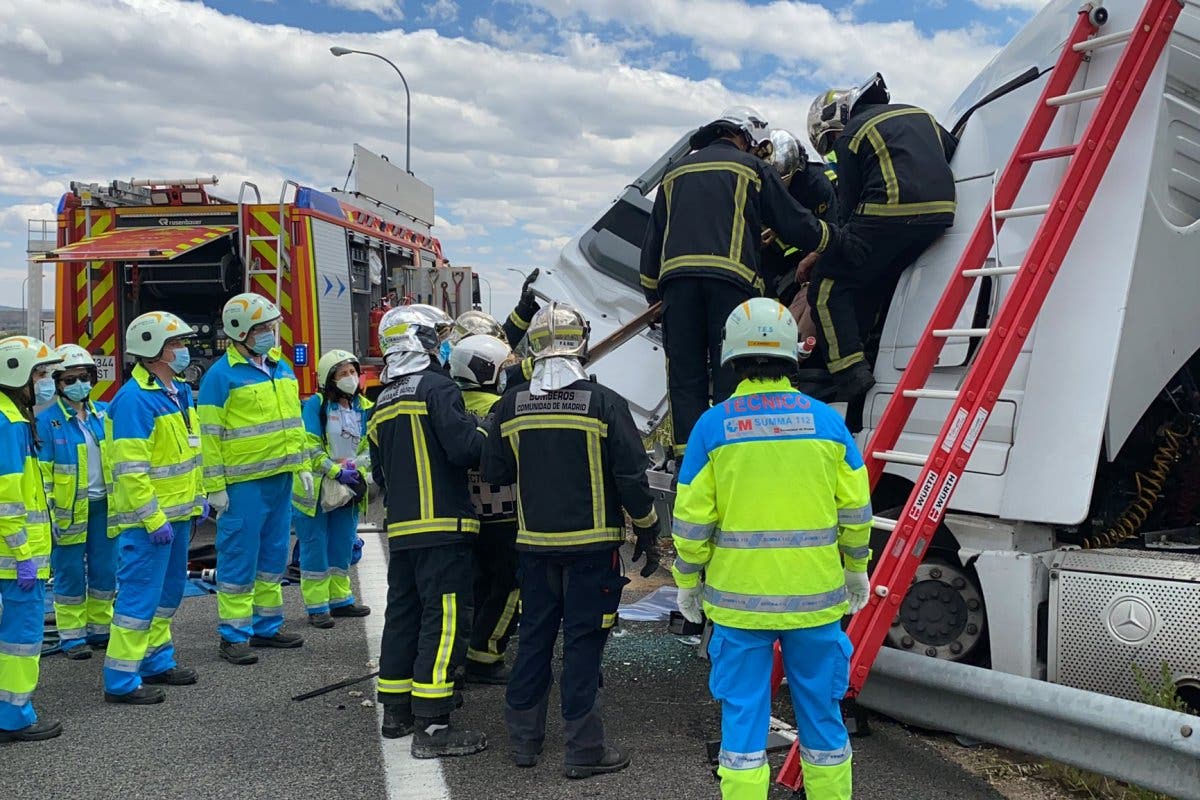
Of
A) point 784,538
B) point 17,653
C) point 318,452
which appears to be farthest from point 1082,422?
point 318,452

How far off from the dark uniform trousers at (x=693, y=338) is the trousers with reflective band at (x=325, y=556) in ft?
8.61

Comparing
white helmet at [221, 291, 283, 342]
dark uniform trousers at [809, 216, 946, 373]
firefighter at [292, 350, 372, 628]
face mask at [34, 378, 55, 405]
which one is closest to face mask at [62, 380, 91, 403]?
face mask at [34, 378, 55, 405]

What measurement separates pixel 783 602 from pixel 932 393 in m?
1.16

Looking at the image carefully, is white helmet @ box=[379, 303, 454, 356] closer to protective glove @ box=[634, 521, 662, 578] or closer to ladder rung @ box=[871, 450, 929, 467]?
protective glove @ box=[634, 521, 662, 578]

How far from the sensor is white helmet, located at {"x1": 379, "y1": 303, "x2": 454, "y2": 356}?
14.8ft

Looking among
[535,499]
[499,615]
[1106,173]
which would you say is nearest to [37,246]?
[499,615]

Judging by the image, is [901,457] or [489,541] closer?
[901,457]

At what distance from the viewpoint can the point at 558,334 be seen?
A: 13.4 ft

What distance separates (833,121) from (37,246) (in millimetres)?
7901

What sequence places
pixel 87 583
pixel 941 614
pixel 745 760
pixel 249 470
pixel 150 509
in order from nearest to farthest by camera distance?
pixel 745 760 → pixel 941 614 → pixel 150 509 → pixel 249 470 → pixel 87 583

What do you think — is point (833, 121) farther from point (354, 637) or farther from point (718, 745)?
point (354, 637)

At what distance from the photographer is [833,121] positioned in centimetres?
483

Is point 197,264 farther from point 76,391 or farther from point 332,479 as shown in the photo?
point 332,479

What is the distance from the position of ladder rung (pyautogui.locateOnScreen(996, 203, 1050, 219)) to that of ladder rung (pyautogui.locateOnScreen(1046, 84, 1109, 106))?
1.25ft
